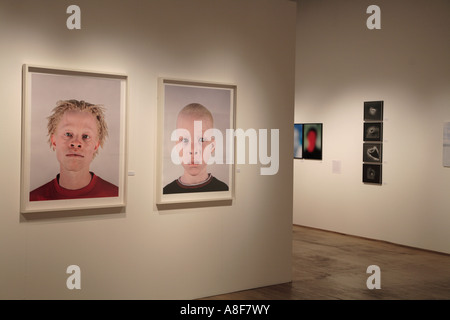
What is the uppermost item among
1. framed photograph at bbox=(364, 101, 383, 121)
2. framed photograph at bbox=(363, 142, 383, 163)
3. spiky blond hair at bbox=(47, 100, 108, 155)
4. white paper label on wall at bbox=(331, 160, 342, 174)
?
framed photograph at bbox=(364, 101, 383, 121)

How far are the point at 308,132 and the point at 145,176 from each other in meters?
6.65

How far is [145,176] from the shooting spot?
5816 mm

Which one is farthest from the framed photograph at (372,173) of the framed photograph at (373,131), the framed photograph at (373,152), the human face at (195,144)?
the human face at (195,144)

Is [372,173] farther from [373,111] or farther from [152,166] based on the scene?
[152,166]

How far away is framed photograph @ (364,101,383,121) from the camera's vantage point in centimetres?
1032

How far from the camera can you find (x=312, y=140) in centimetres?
1180

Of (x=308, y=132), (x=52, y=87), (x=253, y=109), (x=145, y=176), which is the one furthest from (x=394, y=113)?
(x=52, y=87)

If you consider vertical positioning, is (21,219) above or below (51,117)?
below

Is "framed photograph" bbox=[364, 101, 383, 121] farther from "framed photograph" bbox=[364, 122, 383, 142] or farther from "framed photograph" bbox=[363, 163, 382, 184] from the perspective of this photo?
"framed photograph" bbox=[363, 163, 382, 184]

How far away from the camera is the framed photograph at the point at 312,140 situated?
11.6 meters

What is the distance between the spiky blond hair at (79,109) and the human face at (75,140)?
0.10ft

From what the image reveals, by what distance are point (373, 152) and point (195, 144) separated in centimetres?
535

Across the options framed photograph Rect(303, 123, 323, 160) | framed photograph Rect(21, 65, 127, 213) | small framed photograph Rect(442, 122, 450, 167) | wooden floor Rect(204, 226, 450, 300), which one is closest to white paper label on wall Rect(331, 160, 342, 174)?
framed photograph Rect(303, 123, 323, 160)
